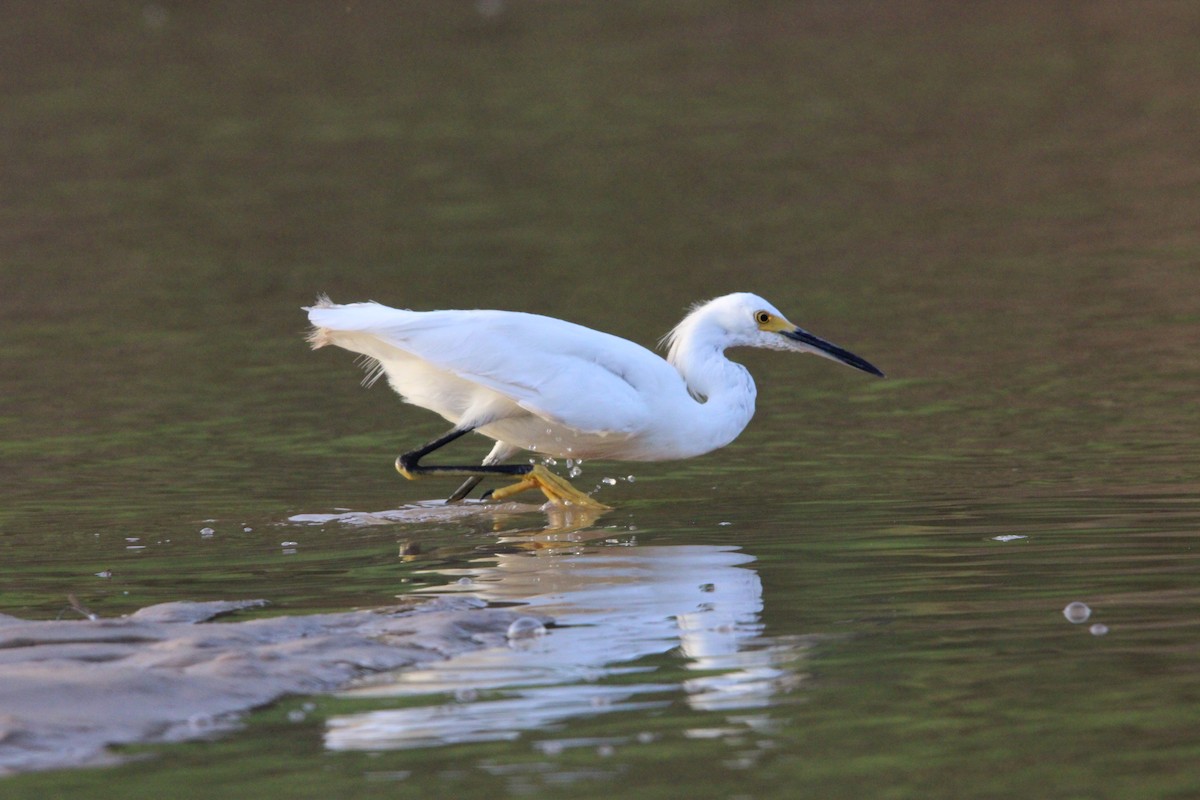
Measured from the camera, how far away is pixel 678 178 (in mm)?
23172

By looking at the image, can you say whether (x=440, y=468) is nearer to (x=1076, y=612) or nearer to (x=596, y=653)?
(x=596, y=653)

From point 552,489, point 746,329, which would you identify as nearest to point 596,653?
point 552,489

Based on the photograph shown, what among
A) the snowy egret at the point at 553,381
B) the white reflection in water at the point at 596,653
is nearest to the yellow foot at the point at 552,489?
the snowy egret at the point at 553,381

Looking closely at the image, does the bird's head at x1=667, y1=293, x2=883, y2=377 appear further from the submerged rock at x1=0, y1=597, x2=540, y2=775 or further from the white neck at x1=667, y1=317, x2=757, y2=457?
the submerged rock at x1=0, y1=597, x2=540, y2=775

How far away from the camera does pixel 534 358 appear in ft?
33.3

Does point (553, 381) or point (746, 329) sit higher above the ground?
point (746, 329)

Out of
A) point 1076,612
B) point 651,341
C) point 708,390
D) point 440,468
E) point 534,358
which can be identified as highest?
point 651,341

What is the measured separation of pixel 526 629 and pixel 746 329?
4.22 meters

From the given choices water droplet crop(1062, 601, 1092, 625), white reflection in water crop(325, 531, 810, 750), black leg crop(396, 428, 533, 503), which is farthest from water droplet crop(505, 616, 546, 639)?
black leg crop(396, 428, 533, 503)

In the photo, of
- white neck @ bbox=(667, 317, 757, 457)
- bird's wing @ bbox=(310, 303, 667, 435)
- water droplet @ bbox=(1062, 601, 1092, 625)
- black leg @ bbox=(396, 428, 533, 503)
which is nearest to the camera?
water droplet @ bbox=(1062, 601, 1092, 625)

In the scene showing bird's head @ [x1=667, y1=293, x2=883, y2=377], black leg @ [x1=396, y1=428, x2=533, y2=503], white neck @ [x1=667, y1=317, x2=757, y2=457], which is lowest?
black leg @ [x1=396, y1=428, x2=533, y2=503]

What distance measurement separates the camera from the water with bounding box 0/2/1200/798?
6.04 meters

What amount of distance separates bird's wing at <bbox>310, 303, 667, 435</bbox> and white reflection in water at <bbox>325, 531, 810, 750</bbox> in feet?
3.60

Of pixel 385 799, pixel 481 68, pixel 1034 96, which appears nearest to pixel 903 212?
pixel 1034 96
